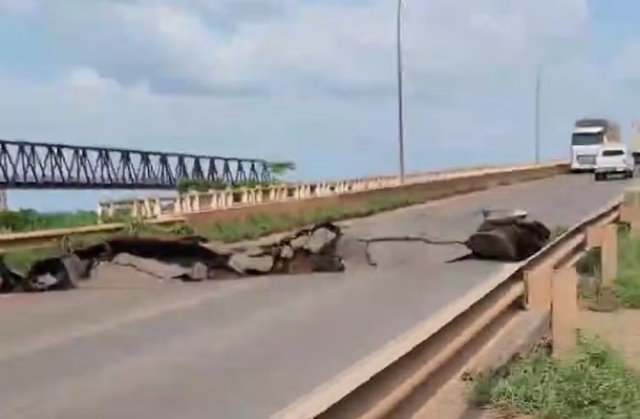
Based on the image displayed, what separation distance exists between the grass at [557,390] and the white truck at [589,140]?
63.3 meters

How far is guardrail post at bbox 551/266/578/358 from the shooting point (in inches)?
449

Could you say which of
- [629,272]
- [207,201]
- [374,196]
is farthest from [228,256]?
[374,196]

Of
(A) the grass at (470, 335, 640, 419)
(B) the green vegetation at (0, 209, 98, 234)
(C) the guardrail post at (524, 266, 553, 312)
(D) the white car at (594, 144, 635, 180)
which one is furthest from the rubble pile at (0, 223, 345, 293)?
(D) the white car at (594, 144, 635, 180)

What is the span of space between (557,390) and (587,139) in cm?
6655

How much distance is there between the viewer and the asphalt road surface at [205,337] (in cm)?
942

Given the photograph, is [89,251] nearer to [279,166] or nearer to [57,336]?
[57,336]

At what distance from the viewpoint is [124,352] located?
1184cm

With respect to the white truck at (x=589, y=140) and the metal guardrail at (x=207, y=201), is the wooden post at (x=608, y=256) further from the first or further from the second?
the white truck at (x=589, y=140)

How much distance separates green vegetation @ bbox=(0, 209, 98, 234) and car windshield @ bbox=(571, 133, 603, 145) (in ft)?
144

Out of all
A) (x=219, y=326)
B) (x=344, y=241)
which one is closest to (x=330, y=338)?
(x=219, y=326)

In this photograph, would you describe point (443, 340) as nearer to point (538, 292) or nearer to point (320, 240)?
point (538, 292)

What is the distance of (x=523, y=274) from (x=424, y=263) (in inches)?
372

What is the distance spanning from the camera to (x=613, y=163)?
68938 millimetres

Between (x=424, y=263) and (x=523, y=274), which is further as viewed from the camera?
(x=424, y=263)
